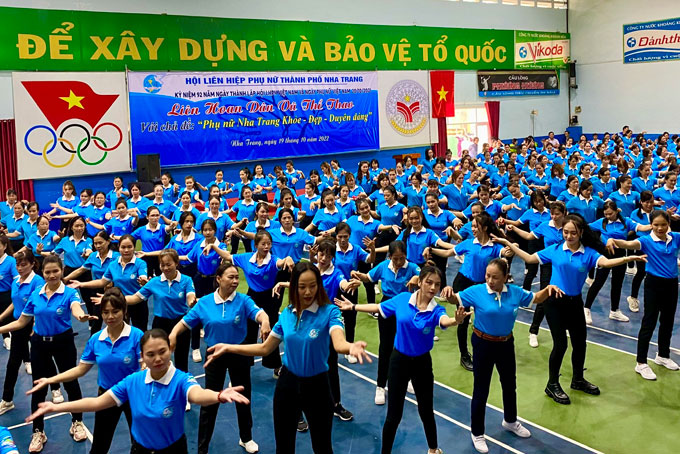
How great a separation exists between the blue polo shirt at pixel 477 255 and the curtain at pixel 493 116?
19.6 metres

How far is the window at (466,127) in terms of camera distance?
83.2ft

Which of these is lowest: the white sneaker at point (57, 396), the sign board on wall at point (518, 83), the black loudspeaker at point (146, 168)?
the white sneaker at point (57, 396)

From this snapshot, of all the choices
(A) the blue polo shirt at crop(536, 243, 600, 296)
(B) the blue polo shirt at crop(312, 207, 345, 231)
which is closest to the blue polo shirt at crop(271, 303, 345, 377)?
(A) the blue polo shirt at crop(536, 243, 600, 296)

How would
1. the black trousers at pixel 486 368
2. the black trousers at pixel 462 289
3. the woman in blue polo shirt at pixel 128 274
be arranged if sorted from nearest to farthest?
the black trousers at pixel 486 368 < the woman in blue polo shirt at pixel 128 274 < the black trousers at pixel 462 289

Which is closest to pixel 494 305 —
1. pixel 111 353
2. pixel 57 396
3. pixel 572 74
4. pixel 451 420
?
pixel 451 420

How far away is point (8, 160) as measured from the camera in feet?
52.6

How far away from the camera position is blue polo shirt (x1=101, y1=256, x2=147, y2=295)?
7.02 metres

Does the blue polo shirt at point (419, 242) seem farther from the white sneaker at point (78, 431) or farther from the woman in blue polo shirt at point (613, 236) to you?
the white sneaker at point (78, 431)

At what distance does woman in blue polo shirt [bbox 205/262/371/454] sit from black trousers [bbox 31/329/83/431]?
228cm

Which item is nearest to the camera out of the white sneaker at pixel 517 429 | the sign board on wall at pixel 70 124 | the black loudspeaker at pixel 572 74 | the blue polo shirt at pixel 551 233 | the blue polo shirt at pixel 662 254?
the white sneaker at pixel 517 429

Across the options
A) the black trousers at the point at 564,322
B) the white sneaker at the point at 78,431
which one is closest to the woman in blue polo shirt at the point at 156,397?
the white sneaker at the point at 78,431

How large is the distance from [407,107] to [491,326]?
18540 millimetres

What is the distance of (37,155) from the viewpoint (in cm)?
1634

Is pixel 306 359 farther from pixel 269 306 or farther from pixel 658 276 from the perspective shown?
pixel 658 276
